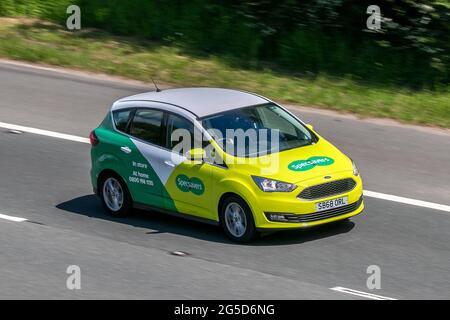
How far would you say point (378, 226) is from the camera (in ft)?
46.1

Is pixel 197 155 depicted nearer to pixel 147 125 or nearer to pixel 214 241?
pixel 214 241

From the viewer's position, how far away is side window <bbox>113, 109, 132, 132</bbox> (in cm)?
1470

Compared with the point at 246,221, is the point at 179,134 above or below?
above

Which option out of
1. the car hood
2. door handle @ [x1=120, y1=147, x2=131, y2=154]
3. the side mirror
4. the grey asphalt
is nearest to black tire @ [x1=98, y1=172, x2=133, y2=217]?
the grey asphalt

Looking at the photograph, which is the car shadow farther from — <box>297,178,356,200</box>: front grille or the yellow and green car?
<box>297,178,356,200</box>: front grille

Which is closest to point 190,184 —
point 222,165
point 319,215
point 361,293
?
point 222,165

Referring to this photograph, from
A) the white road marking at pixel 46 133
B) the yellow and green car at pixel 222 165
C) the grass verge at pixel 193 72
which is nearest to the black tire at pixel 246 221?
the yellow and green car at pixel 222 165

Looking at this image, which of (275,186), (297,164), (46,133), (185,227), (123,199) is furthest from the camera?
(46,133)

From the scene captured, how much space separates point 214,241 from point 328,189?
153 cm

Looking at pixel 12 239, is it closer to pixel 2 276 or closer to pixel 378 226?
pixel 2 276

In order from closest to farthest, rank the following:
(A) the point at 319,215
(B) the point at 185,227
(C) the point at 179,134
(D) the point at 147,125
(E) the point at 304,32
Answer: (A) the point at 319,215, (C) the point at 179,134, (B) the point at 185,227, (D) the point at 147,125, (E) the point at 304,32

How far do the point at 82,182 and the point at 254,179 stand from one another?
4045mm

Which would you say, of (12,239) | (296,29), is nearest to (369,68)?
(296,29)

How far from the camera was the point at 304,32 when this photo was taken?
22.5 metres
